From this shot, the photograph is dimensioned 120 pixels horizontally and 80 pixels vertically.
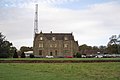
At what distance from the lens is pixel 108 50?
437ft

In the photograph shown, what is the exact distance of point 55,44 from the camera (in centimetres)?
10362

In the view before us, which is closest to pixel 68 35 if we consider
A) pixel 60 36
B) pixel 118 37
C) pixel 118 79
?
pixel 60 36

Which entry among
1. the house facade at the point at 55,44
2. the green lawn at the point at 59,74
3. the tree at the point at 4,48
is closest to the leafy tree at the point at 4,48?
the tree at the point at 4,48

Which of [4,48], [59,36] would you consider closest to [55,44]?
[59,36]

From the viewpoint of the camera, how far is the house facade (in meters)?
103

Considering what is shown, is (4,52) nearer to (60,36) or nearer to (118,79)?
(60,36)

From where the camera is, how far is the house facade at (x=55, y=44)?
10288 cm

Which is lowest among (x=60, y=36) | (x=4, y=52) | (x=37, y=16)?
(x=4, y=52)

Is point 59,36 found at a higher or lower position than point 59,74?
higher

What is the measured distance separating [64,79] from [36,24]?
9386 centimetres

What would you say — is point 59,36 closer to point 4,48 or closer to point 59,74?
point 4,48

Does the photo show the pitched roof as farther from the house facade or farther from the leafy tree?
the leafy tree

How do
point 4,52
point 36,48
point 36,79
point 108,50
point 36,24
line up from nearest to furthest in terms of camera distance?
point 36,79
point 4,52
point 36,48
point 36,24
point 108,50

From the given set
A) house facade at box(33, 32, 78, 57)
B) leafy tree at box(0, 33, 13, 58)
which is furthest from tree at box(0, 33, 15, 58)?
house facade at box(33, 32, 78, 57)
